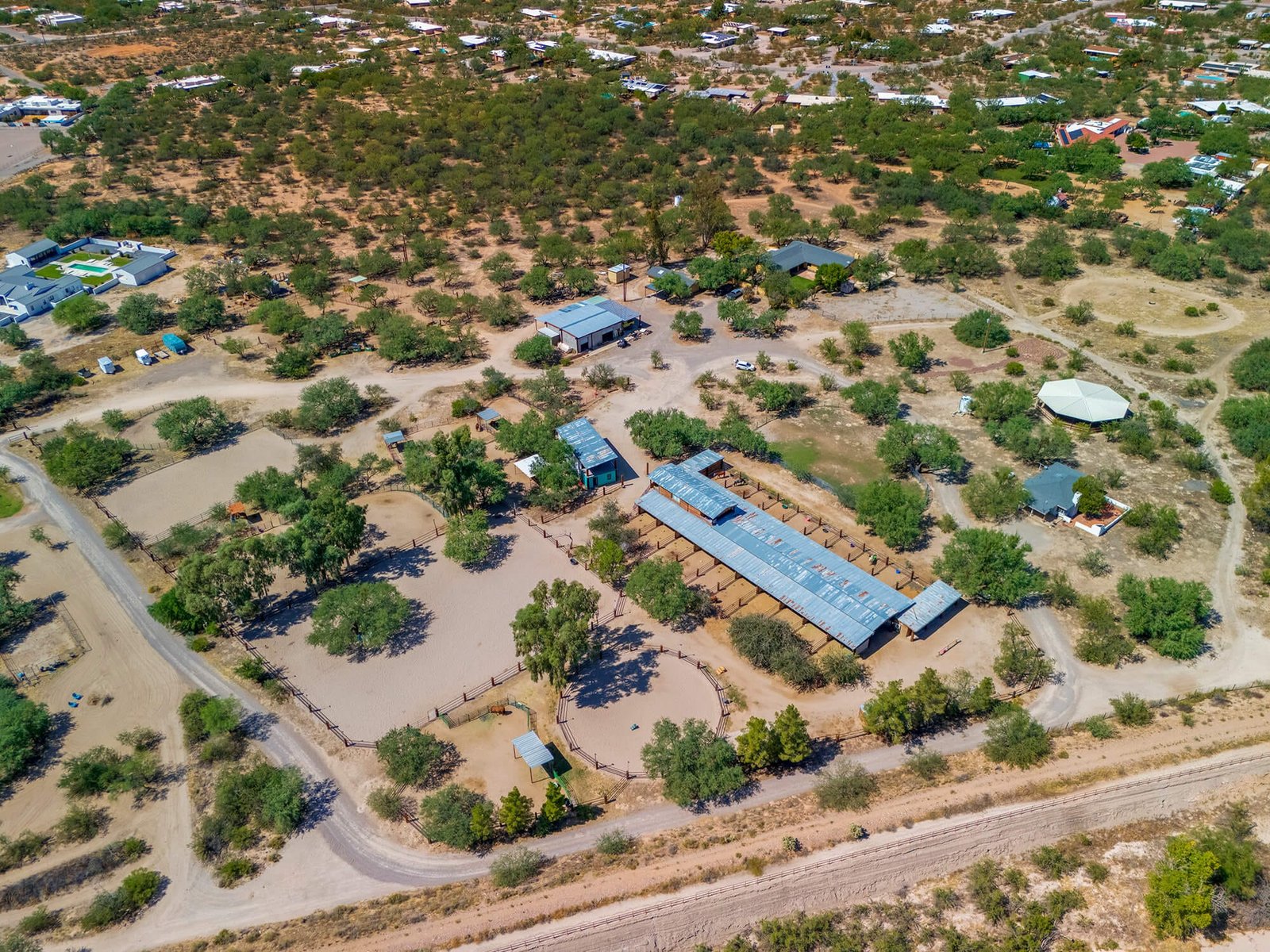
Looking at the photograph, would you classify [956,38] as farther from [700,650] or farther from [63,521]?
[63,521]

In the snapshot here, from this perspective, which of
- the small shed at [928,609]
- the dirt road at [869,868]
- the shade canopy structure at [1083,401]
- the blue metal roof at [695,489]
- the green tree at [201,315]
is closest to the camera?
the dirt road at [869,868]

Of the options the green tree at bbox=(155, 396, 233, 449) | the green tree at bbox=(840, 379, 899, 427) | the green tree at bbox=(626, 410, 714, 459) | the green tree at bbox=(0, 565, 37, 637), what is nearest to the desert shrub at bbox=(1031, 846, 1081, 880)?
the green tree at bbox=(626, 410, 714, 459)

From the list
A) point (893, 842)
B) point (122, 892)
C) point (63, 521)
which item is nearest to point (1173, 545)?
point (893, 842)

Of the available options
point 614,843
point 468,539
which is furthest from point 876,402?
point 614,843

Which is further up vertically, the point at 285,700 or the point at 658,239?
the point at 658,239

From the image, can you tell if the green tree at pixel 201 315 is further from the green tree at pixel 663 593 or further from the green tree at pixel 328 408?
the green tree at pixel 663 593

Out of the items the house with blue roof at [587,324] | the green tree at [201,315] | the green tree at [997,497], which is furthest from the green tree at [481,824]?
the green tree at [201,315]

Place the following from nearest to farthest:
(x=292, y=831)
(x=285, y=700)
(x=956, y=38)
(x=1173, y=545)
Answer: (x=292, y=831) < (x=285, y=700) < (x=1173, y=545) < (x=956, y=38)
